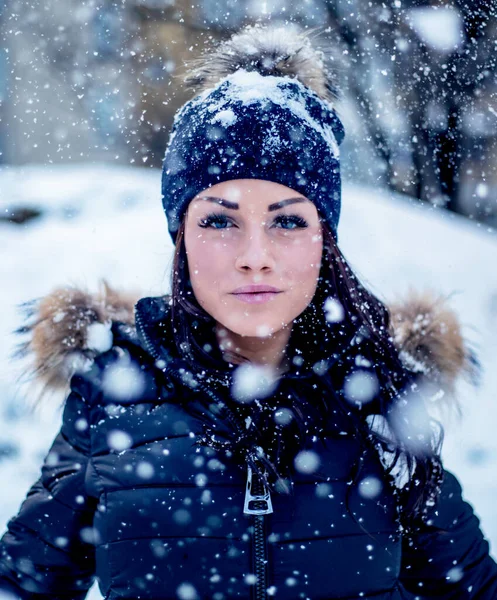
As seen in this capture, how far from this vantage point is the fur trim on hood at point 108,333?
1704mm

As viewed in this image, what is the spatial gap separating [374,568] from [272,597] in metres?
0.29

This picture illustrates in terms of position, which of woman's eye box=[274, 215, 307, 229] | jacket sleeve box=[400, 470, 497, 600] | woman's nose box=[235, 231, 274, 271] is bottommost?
jacket sleeve box=[400, 470, 497, 600]

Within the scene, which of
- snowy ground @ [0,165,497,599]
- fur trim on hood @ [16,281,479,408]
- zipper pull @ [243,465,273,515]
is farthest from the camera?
snowy ground @ [0,165,497,599]

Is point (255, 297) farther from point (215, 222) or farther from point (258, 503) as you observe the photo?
point (258, 503)

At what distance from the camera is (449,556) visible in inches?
63.4

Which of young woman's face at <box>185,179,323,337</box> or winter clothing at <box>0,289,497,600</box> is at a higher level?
young woman's face at <box>185,179,323,337</box>

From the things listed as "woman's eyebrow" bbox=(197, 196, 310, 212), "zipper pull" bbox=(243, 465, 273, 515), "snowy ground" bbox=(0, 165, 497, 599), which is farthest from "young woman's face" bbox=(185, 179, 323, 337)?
"snowy ground" bbox=(0, 165, 497, 599)

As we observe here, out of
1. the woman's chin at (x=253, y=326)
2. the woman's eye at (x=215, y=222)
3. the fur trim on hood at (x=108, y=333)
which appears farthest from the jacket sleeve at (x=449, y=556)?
the woman's eye at (x=215, y=222)

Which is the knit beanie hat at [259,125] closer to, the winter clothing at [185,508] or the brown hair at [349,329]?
the brown hair at [349,329]

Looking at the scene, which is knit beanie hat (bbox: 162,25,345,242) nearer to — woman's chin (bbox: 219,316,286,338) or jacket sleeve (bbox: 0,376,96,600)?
woman's chin (bbox: 219,316,286,338)

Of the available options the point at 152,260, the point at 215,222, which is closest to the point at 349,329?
the point at 215,222

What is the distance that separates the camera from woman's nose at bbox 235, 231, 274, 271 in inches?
55.5

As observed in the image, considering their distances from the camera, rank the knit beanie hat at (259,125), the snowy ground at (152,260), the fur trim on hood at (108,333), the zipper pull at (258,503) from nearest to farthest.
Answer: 1. the zipper pull at (258,503)
2. the knit beanie hat at (259,125)
3. the fur trim on hood at (108,333)
4. the snowy ground at (152,260)

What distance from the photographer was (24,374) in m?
1.74
